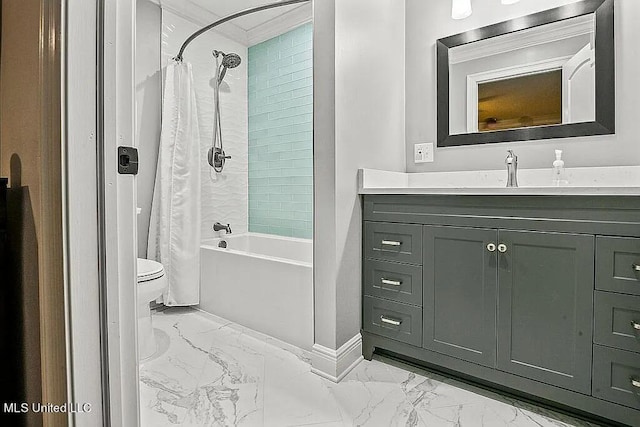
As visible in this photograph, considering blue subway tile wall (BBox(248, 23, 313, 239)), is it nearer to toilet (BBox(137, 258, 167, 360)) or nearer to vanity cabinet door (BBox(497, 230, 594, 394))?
toilet (BBox(137, 258, 167, 360))

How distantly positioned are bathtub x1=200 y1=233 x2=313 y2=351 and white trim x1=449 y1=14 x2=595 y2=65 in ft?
4.97

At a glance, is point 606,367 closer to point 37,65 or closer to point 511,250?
Result: point 511,250

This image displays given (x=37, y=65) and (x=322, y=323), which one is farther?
(x=322, y=323)

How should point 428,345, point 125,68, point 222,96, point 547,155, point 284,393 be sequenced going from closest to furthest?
point 125,68, point 284,393, point 428,345, point 547,155, point 222,96

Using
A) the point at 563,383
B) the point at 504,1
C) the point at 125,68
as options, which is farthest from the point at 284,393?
the point at 504,1

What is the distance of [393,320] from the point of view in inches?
71.4

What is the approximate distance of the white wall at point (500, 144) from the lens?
1690 mm

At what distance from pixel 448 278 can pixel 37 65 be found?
160 centimetres

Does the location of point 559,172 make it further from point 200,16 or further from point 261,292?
point 200,16

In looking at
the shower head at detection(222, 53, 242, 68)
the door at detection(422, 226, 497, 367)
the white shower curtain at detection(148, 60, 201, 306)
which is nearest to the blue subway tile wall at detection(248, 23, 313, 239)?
the shower head at detection(222, 53, 242, 68)

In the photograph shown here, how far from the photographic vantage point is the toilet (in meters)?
1.84

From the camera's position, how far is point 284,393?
159cm

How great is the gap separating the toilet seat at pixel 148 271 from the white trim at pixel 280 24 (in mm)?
2218

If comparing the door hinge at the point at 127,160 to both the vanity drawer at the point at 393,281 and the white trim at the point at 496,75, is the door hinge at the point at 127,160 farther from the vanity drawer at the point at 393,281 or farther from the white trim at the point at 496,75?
the white trim at the point at 496,75
